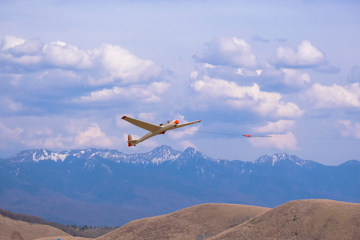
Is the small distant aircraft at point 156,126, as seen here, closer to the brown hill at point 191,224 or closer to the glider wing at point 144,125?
the glider wing at point 144,125

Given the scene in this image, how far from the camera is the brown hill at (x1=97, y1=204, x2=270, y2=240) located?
544 feet

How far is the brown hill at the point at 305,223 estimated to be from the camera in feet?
450

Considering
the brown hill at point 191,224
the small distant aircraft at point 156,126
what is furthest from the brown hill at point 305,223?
the small distant aircraft at point 156,126

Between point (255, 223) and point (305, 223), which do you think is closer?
point (305, 223)

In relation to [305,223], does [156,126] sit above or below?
above

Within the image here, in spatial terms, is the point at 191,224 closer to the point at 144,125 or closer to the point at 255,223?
the point at 255,223

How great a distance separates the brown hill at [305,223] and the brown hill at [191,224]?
39.7ft

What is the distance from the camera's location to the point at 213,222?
170125 mm

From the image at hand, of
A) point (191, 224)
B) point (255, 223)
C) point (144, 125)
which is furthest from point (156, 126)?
point (191, 224)

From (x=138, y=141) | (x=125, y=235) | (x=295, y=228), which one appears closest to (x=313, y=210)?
(x=295, y=228)

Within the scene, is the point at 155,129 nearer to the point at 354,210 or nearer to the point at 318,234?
the point at 318,234

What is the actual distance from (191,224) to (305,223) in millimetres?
40948

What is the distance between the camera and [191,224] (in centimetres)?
17162

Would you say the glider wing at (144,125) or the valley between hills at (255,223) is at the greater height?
the glider wing at (144,125)
